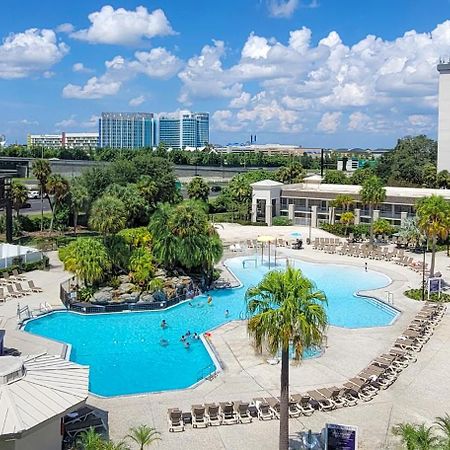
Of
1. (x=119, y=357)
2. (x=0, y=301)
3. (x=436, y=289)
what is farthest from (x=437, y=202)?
(x=0, y=301)

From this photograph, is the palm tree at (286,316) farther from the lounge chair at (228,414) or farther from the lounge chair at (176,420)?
the lounge chair at (176,420)

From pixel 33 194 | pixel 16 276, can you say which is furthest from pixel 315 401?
pixel 33 194

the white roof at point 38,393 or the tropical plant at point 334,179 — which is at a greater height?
the tropical plant at point 334,179

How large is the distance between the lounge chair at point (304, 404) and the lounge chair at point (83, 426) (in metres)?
6.62

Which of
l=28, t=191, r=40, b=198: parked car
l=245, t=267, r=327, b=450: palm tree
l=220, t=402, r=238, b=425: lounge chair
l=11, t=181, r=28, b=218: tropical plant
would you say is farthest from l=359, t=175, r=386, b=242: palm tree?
l=28, t=191, r=40, b=198: parked car

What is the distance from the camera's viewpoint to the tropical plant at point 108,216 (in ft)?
117

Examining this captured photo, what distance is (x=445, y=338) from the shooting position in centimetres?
2758

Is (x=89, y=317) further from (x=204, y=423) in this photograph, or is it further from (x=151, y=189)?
(x=151, y=189)

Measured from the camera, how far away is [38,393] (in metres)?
15.6

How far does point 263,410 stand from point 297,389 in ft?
8.86

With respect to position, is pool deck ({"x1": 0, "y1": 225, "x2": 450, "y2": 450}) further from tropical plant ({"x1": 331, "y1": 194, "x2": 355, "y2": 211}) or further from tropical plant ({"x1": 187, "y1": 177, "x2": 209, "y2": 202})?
tropical plant ({"x1": 187, "y1": 177, "x2": 209, "y2": 202})

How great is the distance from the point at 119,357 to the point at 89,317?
22.0 ft

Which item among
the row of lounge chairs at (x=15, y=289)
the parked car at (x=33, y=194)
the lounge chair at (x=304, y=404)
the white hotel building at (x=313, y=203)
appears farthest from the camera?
the parked car at (x=33, y=194)

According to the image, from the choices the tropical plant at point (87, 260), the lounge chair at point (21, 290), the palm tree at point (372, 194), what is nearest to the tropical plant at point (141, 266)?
the tropical plant at point (87, 260)
